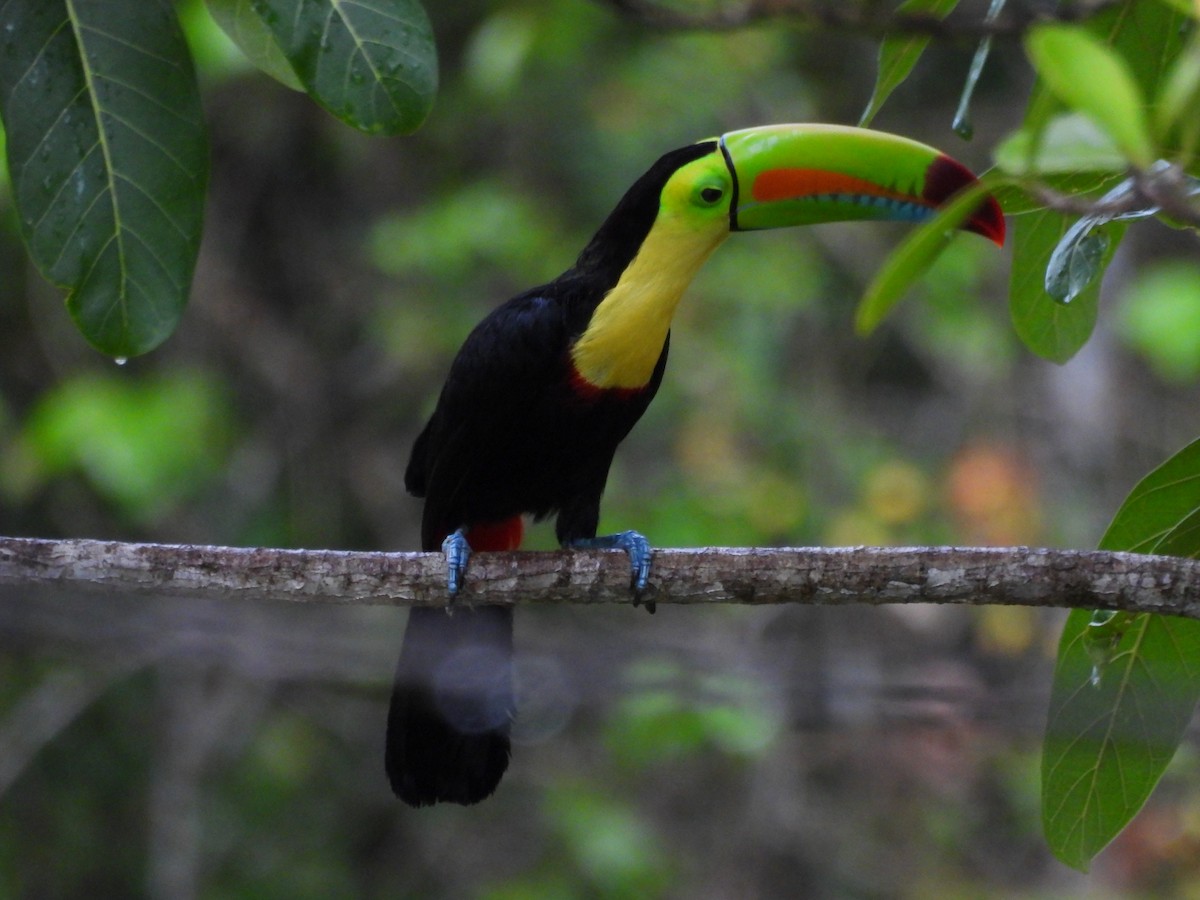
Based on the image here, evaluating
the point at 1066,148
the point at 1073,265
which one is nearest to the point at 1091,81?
the point at 1066,148

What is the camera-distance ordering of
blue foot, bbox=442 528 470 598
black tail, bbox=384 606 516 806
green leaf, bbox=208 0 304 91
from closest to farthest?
green leaf, bbox=208 0 304 91 → blue foot, bbox=442 528 470 598 → black tail, bbox=384 606 516 806

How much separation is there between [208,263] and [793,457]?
2161 mm

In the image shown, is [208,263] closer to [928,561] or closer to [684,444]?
[684,444]

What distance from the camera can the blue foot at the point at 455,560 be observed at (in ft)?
6.31

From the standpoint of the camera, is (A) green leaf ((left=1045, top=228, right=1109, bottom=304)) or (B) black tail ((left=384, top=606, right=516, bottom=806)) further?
(B) black tail ((left=384, top=606, right=516, bottom=806))

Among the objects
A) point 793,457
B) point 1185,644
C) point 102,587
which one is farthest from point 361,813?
point 1185,644

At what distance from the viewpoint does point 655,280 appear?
7.57 feet

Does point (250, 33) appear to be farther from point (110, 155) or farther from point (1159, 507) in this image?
point (1159, 507)

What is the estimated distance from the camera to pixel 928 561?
177 centimetres

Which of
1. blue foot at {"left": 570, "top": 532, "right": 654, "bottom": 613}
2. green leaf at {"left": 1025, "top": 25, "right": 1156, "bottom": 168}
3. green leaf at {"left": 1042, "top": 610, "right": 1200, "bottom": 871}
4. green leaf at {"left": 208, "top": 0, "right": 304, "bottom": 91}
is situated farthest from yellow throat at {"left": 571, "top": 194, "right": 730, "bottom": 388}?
green leaf at {"left": 1025, "top": 25, "right": 1156, "bottom": 168}

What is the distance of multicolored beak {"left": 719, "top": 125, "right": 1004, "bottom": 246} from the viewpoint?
2057 millimetres

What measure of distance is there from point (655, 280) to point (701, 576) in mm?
641

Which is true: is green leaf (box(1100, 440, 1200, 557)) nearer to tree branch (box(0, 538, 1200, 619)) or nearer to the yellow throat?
tree branch (box(0, 538, 1200, 619))

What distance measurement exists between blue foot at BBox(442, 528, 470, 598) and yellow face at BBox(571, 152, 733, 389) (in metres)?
0.35
